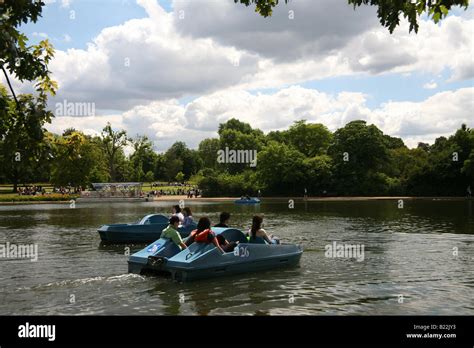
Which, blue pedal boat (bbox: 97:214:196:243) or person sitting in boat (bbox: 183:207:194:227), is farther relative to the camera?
blue pedal boat (bbox: 97:214:196:243)

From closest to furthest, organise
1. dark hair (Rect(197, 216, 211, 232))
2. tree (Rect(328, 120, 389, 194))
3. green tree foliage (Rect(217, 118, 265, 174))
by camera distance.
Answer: dark hair (Rect(197, 216, 211, 232)) < tree (Rect(328, 120, 389, 194)) < green tree foliage (Rect(217, 118, 265, 174))

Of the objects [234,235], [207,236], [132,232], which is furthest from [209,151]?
[207,236]

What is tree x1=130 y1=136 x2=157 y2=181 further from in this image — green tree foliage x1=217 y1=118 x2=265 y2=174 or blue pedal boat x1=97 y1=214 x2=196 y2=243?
blue pedal boat x1=97 y1=214 x2=196 y2=243

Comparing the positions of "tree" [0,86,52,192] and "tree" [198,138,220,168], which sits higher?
"tree" [198,138,220,168]

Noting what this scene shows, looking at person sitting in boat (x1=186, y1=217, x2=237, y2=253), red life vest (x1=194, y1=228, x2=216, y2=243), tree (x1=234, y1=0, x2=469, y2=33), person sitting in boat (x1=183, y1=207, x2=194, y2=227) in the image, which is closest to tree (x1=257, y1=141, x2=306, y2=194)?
person sitting in boat (x1=183, y1=207, x2=194, y2=227)

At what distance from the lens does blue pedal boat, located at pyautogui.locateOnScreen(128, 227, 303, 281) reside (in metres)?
13.6

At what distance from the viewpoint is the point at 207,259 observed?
45.1 feet

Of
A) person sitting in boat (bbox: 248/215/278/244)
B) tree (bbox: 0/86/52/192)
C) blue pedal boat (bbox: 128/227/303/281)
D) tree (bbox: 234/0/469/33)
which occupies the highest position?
tree (bbox: 234/0/469/33)

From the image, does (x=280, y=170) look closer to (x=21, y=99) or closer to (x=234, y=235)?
(x=234, y=235)

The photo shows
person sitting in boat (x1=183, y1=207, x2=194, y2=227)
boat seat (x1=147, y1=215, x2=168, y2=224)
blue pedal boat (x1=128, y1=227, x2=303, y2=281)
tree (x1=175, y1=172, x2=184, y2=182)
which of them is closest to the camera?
blue pedal boat (x1=128, y1=227, x2=303, y2=281)

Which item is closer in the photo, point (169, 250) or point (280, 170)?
point (169, 250)
